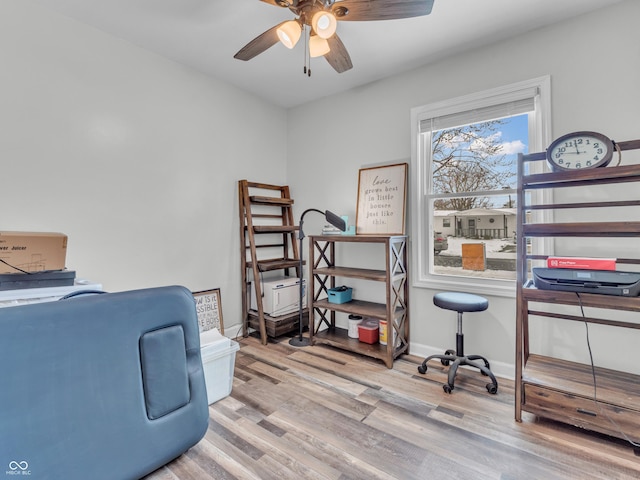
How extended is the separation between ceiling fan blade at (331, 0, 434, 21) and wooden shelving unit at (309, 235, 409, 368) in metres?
1.50

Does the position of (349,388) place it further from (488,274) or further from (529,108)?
(529,108)

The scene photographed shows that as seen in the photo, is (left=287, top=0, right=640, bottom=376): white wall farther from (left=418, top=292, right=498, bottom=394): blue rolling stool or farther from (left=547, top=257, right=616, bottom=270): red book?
(left=547, top=257, right=616, bottom=270): red book

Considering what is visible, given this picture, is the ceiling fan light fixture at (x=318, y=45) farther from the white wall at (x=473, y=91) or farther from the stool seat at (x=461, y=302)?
the stool seat at (x=461, y=302)

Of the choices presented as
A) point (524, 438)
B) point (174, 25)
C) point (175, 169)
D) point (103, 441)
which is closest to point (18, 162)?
point (175, 169)

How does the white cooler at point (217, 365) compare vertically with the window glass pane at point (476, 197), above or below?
below

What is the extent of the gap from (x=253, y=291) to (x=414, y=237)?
5.87 ft

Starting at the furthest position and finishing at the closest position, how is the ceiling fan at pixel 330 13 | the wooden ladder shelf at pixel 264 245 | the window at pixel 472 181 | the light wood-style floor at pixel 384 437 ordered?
the wooden ladder shelf at pixel 264 245
the window at pixel 472 181
the ceiling fan at pixel 330 13
the light wood-style floor at pixel 384 437

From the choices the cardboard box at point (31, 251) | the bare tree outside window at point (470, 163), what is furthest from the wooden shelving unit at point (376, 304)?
the cardboard box at point (31, 251)

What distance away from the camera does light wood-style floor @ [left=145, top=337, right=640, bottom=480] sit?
4.84 feet

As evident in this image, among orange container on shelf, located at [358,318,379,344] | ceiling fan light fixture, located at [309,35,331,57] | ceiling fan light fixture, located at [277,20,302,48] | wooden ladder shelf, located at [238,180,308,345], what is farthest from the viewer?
wooden ladder shelf, located at [238,180,308,345]

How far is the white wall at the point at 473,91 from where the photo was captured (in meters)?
2.02

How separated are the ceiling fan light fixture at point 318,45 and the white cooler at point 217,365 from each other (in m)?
2.00

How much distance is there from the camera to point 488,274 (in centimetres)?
257

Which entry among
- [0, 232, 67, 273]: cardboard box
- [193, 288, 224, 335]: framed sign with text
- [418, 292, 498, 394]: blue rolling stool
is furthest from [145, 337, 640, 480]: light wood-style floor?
Answer: [0, 232, 67, 273]: cardboard box
